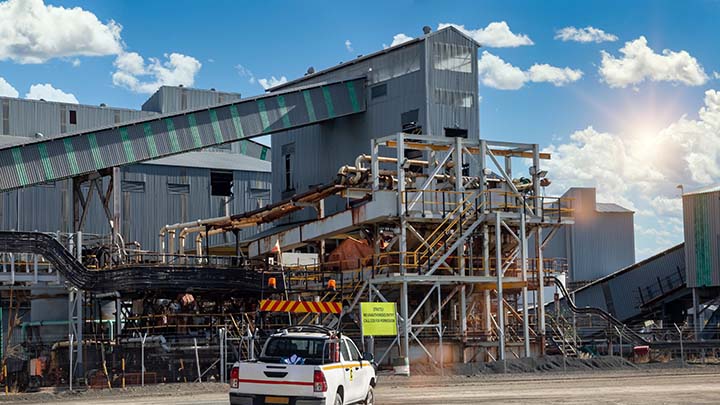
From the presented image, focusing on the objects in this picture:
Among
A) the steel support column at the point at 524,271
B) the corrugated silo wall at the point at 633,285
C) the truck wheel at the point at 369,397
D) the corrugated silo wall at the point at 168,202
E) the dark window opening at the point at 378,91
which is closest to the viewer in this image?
the truck wheel at the point at 369,397

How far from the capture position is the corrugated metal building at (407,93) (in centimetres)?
5366

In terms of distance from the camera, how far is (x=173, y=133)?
52.8 meters

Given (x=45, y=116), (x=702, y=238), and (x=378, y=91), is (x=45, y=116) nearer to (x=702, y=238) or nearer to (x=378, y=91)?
(x=378, y=91)

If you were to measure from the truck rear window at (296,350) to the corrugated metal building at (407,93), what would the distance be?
3354cm

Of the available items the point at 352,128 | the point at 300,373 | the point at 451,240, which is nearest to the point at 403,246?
the point at 451,240

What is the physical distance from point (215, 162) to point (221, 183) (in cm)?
169

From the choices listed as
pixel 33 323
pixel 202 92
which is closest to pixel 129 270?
pixel 33 323

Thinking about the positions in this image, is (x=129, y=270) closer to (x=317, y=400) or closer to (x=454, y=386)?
(x=454, y=386)

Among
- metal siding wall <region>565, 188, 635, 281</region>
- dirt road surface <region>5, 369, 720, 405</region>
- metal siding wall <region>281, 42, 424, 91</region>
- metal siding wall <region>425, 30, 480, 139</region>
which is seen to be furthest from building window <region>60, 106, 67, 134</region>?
dirt road surface <region>5, 369, 720, 405</region>

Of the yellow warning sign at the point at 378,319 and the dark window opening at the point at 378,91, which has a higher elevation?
the dark window opening at the point at 378,91

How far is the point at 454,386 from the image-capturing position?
31641mm

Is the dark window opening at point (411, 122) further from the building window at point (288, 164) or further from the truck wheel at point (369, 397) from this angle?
the truck wheel at point (369, 397)

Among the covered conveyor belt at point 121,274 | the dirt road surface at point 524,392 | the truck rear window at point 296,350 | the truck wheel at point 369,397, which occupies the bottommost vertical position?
the dirt road surface at point 524,392

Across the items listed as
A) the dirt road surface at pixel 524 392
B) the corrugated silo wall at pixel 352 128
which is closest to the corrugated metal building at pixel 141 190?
the corrugated silo wall at pixel 352 128
